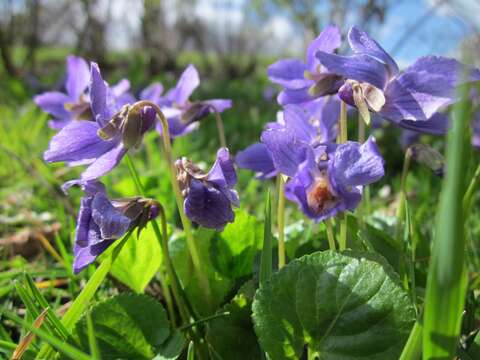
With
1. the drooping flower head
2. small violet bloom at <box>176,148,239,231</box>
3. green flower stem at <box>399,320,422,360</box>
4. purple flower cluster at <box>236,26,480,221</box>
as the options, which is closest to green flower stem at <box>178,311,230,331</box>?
small violet bloom at <box>176,148,239,231</box>

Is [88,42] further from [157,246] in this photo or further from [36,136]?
[157,246]

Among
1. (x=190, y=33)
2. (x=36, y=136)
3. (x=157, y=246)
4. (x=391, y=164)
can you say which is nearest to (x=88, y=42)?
(x=190, y=33)

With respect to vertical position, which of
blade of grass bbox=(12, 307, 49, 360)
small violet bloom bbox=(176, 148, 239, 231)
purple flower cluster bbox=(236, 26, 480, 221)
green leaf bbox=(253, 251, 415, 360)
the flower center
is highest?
purple flower cluster bbox=(236, 26, 480, 221)

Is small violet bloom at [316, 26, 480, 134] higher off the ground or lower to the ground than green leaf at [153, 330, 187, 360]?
higher

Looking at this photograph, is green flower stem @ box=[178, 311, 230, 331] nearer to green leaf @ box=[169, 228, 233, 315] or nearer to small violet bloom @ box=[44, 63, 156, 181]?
green leaf @ box=[169, 228, 233, 315]

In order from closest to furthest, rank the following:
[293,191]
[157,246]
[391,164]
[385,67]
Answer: [293,191] < [385,67] < [157,246] < [391,164]

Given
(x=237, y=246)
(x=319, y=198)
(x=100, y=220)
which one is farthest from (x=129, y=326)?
(x=319, y=198)

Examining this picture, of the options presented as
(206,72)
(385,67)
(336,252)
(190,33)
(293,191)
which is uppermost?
(385,67)
